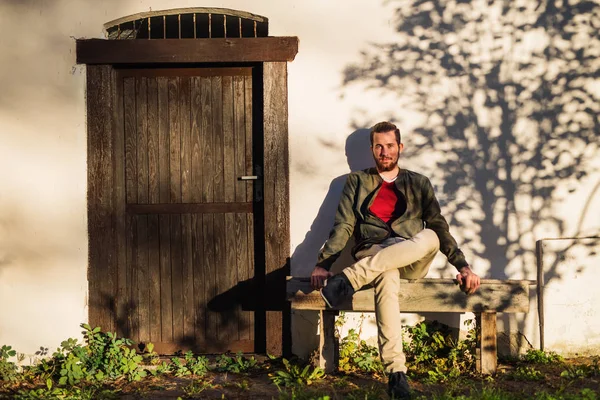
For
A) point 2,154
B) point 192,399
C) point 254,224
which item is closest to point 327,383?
point 192,399

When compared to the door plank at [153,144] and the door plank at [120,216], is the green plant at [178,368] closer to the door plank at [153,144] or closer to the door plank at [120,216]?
the door plank at [120,216]

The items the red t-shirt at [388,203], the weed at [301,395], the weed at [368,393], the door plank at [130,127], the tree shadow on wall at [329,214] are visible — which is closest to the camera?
the weed at [301,395]

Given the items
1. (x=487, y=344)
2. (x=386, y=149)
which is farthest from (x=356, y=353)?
(x=386, y=149)

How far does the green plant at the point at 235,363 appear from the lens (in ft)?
17.6

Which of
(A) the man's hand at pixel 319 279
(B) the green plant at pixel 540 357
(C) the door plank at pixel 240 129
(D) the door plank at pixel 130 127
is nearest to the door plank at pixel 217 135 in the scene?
(C) the door plank at pixel 240 129

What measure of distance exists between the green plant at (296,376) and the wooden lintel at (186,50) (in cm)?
227

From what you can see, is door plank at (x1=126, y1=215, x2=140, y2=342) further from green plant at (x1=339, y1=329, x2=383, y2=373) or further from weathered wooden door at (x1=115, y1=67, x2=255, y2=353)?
green plant at (x1=339, y1=329, x2=383, y2=373)

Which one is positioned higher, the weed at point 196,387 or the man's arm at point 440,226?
the man's arm at point 440,226

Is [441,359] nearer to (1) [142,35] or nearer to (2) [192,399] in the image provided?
(2) [192,399]

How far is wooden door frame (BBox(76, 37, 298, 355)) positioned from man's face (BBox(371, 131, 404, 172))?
0.77 m

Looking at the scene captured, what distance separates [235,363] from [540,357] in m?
2.28

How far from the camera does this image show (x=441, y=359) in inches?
207

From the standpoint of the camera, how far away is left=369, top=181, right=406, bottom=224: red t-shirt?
5.12 m

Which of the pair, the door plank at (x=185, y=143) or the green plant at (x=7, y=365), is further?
the door plank at (x=185, y=143)
